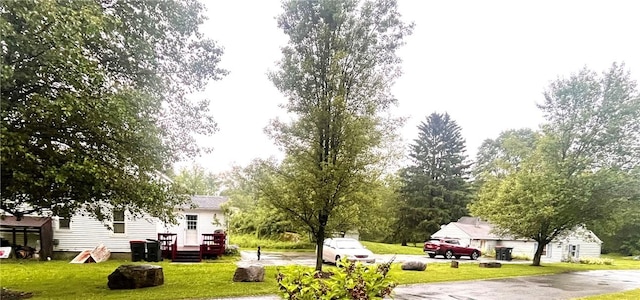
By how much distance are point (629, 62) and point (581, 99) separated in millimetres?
2828

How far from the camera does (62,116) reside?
7.15m

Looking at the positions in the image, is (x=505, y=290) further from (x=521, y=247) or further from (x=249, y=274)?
(x=521, y=247)

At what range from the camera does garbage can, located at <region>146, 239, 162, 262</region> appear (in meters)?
16.3

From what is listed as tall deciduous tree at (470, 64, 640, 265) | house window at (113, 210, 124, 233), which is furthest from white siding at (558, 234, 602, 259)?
house window at (113, 210, 124, 233)

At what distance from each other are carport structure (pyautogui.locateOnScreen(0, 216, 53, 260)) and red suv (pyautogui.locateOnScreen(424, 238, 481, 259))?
2142 cm

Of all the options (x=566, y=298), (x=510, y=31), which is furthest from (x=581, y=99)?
(x=566, y=298)

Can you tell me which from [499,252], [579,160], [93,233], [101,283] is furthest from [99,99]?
[499,252]

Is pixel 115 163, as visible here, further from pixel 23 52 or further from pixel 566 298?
pixel 566 298

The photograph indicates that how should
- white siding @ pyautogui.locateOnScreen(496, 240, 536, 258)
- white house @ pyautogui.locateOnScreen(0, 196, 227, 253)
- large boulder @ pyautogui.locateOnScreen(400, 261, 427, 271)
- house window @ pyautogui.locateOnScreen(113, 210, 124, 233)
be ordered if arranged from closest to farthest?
large boulder @ pyautogui.locateOnScreen(400, 261, 427, 271), white house @ pyautogui.locateOnScreen(0, 196, 227, 253), house window @ pyautogui.locateOnScreen(113, 210, 124, 233), white siding @ pyautogui.locateOnScreen(496, 240, 536, 258)

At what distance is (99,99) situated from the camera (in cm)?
718

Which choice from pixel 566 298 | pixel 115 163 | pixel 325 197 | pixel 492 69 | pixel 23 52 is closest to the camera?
pixel 23 52

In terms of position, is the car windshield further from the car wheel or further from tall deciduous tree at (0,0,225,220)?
the car wheel

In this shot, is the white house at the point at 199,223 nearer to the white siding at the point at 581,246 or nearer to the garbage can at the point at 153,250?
the garbage can at the point at 153,250

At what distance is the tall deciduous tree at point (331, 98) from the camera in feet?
39.7
